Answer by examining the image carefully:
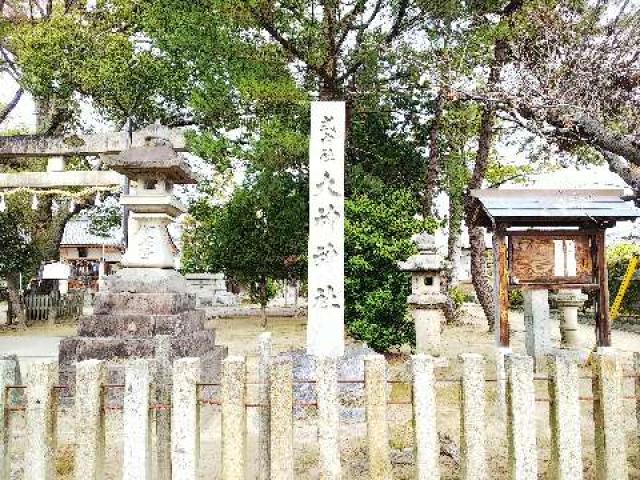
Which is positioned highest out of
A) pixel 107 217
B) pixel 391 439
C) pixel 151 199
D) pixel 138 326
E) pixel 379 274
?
pixel 107 217

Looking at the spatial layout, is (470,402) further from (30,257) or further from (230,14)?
(30,257)

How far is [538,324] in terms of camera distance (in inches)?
363

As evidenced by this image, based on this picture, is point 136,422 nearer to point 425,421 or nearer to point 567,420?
point 425,421

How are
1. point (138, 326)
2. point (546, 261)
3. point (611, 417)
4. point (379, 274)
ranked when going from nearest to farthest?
point (611, 417)
point (138, 326)
point (546, 261)
point (379, 274)

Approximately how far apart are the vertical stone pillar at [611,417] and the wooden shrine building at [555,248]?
403 centimetres

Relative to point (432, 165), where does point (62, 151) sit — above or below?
below

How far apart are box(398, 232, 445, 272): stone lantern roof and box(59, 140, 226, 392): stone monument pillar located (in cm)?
337

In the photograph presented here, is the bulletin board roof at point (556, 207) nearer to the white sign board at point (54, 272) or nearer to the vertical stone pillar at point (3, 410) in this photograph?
the vertical stone pillar at point (3, 410)

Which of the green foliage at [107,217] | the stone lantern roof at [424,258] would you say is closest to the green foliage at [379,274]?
the stone lantern roof at [424,258]

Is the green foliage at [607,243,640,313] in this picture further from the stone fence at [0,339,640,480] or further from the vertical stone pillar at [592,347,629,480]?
the stone fence at [0,339,640,480]

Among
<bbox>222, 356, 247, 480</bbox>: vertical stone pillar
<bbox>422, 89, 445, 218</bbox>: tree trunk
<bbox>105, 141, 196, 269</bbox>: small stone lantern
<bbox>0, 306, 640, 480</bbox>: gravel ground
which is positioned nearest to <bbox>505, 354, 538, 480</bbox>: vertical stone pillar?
<bbox>0, 306, 640, 480</bbox>: gravel ground

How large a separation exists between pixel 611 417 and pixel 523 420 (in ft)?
1.80

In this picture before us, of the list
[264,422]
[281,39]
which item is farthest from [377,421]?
[281,39]

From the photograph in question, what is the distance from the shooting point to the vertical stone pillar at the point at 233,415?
3086 mm
